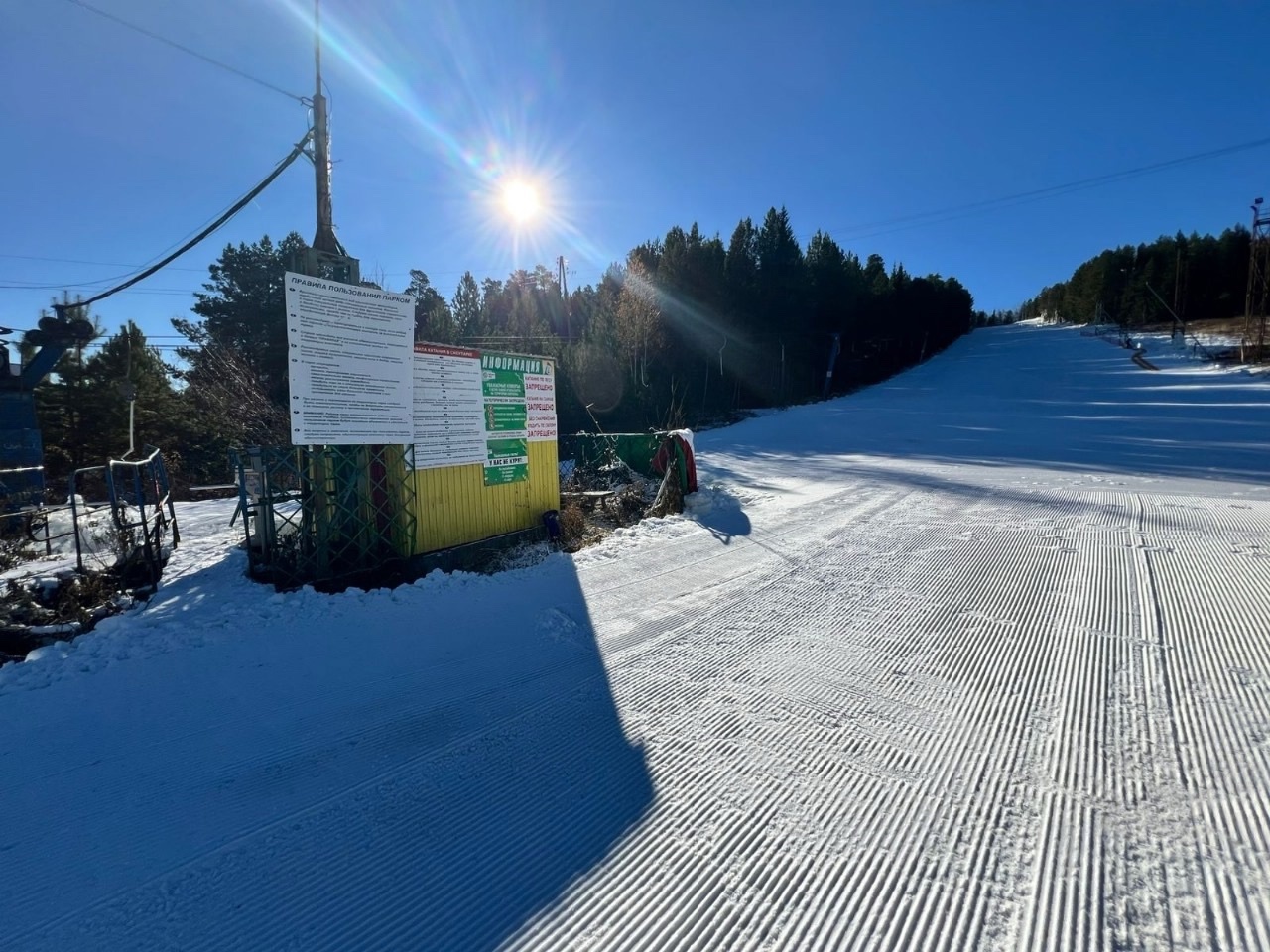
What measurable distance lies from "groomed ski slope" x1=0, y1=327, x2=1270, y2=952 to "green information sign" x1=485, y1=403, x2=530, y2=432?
248cm

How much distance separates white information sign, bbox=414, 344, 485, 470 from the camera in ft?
22.8

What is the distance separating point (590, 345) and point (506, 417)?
20.8 meters

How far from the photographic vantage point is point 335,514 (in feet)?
21.0

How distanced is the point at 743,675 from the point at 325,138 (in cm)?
770

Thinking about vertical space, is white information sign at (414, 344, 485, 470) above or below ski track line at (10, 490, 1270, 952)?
above

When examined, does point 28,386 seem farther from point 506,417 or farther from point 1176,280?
point 1176,280

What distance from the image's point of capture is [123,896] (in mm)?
2152

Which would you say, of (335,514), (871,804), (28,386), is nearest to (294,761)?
(871,804)

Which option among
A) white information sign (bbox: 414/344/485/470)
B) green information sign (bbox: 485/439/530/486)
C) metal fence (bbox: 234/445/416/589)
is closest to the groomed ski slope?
metal fence (bbox: 234/445/416/589)

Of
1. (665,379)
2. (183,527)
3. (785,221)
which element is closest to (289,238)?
(665,379)

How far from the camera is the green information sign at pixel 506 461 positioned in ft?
25.9

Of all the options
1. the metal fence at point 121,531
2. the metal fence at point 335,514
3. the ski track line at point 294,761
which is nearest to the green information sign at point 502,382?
the metal fence at point 335,514

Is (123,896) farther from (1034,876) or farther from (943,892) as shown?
(1034,876)

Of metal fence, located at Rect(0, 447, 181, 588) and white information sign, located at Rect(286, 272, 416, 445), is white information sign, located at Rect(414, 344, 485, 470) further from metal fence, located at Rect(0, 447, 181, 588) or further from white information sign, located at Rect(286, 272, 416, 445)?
metal fence, located at Rect(0, 447, 181, 588)
